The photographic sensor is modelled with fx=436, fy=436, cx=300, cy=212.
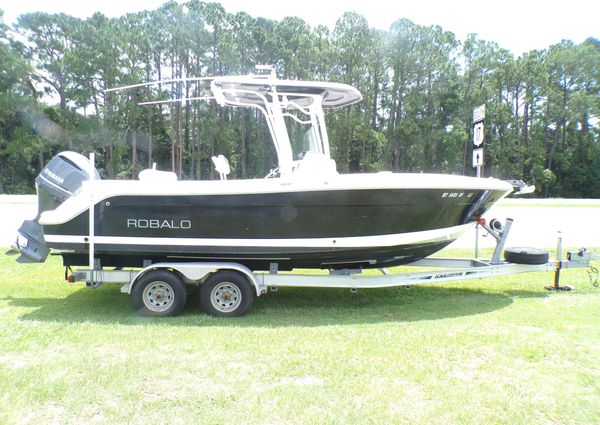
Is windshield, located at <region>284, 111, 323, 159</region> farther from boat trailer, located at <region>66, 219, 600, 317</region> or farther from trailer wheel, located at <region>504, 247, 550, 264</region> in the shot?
trailer wheel, located at <region>504, 247, 550, 264</region>

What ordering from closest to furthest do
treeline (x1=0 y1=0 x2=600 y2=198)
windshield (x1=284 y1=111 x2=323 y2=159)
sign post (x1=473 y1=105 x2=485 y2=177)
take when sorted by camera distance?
windshield (x1=284 y1=111 x2=323 y2=159) < sign post (x1=473 y1=105 x2=485 y2=177) < treeline (x1=0 y1=0 x2=600 y2=198)

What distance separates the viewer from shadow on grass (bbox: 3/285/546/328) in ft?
15.2

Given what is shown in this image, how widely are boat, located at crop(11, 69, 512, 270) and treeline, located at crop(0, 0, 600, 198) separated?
85.1 feet

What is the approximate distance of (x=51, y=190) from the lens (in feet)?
16.6

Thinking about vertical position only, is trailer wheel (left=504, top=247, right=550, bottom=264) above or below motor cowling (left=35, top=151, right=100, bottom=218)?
below

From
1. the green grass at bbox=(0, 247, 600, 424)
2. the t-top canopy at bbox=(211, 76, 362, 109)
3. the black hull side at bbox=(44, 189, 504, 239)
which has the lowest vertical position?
the green grass at bbox=(0, 247, 600, 424)

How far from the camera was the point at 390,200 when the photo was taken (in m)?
4.64

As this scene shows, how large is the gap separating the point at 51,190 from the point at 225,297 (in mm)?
2392

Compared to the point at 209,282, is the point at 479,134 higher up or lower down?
higher up

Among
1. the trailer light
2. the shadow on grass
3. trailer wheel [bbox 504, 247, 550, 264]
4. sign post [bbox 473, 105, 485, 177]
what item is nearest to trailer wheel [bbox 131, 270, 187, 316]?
the shadow on grass

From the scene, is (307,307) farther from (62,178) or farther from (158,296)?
(62,178)

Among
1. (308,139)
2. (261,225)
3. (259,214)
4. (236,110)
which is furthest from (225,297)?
(236,110)

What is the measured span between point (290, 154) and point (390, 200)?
128 centimetres

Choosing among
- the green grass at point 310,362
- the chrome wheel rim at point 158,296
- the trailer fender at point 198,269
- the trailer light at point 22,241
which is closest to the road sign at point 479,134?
the green grass at point 310,362
